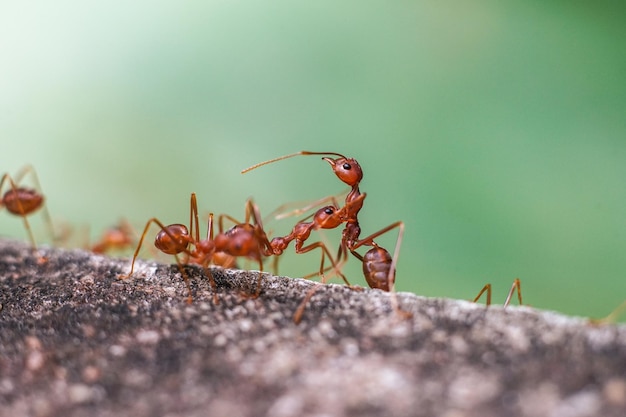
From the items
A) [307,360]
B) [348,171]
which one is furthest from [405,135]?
[307,360]

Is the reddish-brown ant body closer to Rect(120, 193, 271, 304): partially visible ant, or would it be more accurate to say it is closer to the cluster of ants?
the cluster of ants

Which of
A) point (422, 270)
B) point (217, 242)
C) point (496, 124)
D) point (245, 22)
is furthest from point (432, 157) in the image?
point (217, 242)

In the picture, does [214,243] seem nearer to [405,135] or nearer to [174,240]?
[174,240]

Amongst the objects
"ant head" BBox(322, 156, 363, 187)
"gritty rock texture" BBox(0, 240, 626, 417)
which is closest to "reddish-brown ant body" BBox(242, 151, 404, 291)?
"ant head" BBox(322, 156, 363, 187)

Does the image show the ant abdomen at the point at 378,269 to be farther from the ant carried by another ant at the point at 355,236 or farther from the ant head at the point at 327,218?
the ant head at the point at 327,218

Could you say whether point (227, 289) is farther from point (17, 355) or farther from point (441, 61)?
point (441, 61)
